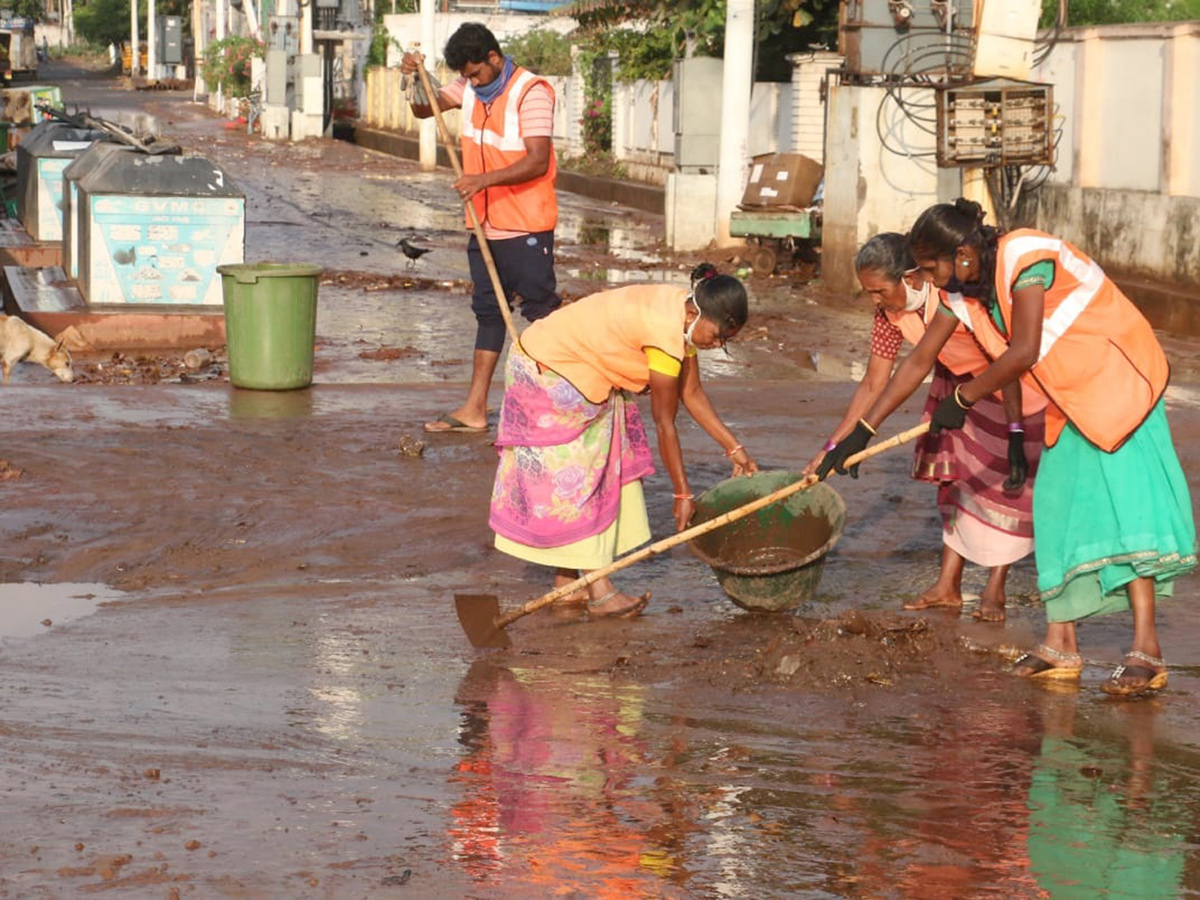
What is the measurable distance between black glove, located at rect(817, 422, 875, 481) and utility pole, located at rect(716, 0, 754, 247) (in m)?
12.0

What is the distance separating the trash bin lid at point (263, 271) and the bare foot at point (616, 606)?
164 inches

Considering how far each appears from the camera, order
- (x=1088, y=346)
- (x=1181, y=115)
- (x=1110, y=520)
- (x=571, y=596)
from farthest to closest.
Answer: (x=1181, y=115)
(x=571, y=596)
(x=1110, y=520)
(x=1088, y=346)

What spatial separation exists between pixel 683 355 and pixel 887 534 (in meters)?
2.24

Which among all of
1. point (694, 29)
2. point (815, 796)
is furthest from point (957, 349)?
point (694, 29)

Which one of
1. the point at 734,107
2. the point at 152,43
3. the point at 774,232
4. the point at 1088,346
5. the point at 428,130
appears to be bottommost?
the point at 774,232

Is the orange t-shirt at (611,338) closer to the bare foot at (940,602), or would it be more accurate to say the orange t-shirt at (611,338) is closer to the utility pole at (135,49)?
the bare foot at (940,602)

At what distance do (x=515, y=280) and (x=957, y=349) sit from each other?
3.34 meters

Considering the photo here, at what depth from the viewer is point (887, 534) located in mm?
7797

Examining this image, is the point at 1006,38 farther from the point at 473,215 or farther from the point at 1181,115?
the point at 473,215

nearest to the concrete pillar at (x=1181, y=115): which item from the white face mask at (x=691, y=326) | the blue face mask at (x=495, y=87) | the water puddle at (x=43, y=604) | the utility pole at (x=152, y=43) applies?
the blue face mask at (x=495, y=87)

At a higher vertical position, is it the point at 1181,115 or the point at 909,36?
the point at 909,36

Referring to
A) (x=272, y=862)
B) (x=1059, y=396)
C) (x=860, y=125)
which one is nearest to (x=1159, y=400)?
(x=1059, y=396)

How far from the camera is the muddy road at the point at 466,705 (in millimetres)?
4176

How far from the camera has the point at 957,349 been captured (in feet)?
20.0
